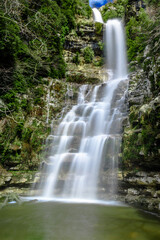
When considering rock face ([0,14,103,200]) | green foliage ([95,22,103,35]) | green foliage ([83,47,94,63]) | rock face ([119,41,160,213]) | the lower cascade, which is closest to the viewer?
rock face ([119,41,160,213])

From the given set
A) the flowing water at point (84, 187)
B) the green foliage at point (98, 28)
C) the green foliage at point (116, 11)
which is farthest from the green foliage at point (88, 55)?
the green foliage at point (116, 11)

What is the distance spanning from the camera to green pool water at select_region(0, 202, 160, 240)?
3.45m

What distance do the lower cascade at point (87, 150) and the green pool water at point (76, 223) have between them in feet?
4.05

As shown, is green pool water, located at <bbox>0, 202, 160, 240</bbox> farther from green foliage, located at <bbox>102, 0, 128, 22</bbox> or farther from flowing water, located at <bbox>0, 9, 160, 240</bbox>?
green foliage, located at <bbox>102, 0, 128, 22</bbox>

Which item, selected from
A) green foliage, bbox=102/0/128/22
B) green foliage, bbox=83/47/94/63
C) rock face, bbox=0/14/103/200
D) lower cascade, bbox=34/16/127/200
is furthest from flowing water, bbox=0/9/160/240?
green foliage, bbox=102/0/128/22

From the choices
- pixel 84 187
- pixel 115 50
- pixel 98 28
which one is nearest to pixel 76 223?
pixel 84 187

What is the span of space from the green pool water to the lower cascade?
1.23m

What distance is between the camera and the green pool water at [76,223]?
3.45m

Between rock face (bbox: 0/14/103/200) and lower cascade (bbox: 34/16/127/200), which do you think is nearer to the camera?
lower cascade (bbox: 34/16/127/200)

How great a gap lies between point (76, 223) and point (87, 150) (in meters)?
3.92

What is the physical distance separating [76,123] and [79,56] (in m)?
10.9

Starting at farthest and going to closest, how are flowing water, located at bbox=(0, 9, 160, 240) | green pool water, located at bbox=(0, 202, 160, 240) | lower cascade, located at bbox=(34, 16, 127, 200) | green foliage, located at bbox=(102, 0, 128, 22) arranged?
green foliage, located at bbox=(102, 0, 128, 22) < lower cascade, located at bbox=(34, 16, 127, 200) < flowing water, located at bbox=(0, 9, 160, 240) < green pool water, located at bbox=(0, 202, 160, 240)

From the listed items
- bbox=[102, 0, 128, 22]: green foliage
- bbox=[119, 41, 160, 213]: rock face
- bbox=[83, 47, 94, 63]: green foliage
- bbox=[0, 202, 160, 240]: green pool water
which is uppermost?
bbox=[102, 0, 128, 22]: green foliage

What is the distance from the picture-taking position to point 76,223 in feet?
13.6
